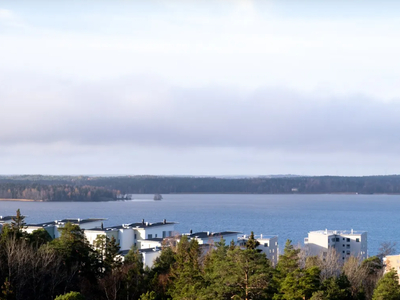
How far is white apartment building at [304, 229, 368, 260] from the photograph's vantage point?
45875 mm

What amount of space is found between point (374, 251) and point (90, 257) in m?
33.1

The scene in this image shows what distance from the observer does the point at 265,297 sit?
55.8 feet

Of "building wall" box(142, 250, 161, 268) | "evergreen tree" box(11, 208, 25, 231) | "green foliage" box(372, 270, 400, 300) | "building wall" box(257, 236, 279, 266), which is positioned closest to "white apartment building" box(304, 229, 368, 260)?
"building wall" box(257, 236, 279, 266)

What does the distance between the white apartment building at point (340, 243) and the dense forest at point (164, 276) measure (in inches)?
754

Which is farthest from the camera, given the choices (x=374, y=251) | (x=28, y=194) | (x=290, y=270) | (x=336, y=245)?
(x=28, y=194)

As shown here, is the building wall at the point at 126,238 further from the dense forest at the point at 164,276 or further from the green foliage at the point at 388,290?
the green foliage at the point at 388,290

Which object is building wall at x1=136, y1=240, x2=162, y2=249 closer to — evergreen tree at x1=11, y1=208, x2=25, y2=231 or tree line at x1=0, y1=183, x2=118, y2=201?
evergreen tree at x1=11, y1=208, x2=25, y2=231

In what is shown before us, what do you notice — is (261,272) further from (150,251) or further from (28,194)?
(28,194)

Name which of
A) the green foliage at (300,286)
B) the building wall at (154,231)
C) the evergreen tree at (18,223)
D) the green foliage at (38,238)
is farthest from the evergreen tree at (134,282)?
the building wall at (154,231)

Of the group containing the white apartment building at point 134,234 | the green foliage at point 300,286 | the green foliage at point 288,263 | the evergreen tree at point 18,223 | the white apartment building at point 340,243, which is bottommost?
the white apartment building at point 340,243

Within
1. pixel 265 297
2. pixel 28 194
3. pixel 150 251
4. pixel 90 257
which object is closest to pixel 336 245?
pixel 150 251

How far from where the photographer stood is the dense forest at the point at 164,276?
16.7 m

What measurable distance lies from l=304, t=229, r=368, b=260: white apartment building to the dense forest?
19145mm

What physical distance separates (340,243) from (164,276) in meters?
27.7
